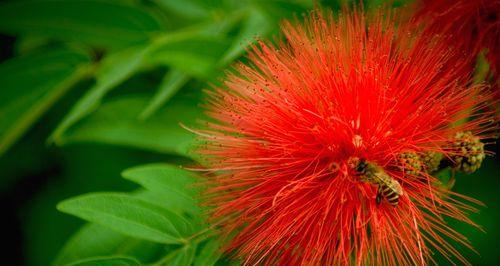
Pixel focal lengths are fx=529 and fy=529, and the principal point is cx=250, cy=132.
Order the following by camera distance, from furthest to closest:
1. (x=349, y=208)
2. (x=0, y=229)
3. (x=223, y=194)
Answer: (x=0, y=229) < (x=223, y=194) < (x=349, y=208)

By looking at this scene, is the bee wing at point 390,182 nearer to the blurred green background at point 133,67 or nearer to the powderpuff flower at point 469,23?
the powderpuff flower at point 469,23

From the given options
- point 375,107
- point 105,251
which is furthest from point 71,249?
point 375,107

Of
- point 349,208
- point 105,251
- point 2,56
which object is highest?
point 2,56

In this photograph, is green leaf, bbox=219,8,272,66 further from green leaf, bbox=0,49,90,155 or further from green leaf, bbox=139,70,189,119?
green leaf, bbox=0,49,90,155

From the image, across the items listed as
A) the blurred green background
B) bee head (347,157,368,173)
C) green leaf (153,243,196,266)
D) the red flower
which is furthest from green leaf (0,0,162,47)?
bee head (347,157,368,173)

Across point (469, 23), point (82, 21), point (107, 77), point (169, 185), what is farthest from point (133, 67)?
point (469, 23)

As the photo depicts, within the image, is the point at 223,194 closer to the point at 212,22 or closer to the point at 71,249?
the point at 71,249
